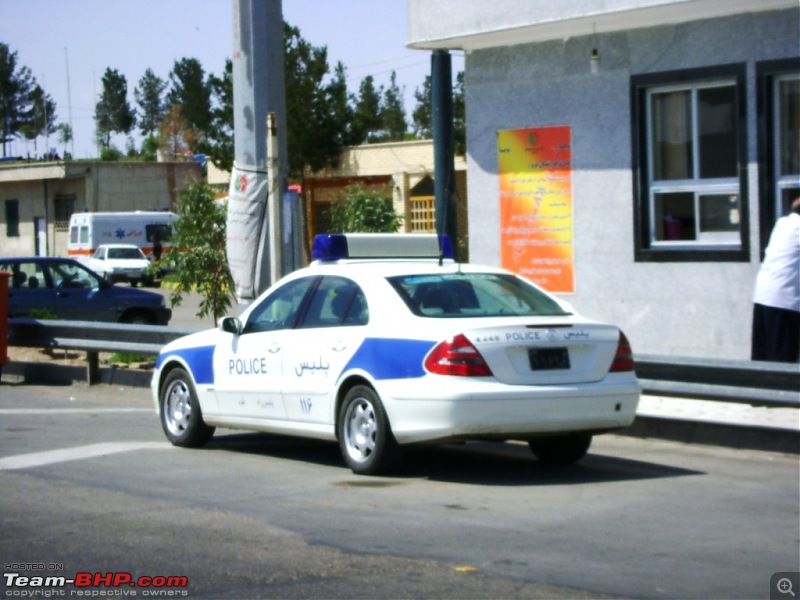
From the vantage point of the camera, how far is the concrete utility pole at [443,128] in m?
16.2

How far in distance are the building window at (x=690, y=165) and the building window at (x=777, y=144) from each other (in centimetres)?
22

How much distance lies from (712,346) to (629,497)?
593cm

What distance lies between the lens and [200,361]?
10633 millimetres

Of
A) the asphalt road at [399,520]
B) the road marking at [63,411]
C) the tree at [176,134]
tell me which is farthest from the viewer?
the tree at [176,134]

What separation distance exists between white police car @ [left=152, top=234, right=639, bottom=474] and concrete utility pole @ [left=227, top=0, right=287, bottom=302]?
3041 millimetres

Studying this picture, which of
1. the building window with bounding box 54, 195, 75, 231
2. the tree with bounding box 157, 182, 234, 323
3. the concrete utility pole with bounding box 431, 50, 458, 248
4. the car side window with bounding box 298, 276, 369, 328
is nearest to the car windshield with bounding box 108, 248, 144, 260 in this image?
the building window with bounding box 54, 195, 75, 231

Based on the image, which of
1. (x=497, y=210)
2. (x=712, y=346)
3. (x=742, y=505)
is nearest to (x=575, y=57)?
(x=497, y=210)

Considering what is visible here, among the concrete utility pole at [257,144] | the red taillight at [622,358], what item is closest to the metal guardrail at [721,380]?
the red taillight at [622,358]

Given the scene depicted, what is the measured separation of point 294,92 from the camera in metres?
51.0

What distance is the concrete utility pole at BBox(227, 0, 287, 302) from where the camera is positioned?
13.4m

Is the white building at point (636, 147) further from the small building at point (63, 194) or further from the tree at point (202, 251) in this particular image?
the small building at point (63, 194)

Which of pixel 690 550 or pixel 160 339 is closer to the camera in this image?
pixel 690 550

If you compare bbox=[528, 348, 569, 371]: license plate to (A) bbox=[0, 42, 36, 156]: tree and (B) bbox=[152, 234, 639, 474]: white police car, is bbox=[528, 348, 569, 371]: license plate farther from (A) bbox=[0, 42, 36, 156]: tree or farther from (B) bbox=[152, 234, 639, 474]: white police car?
(A) bbox=[0, 42, 36, 156]: tree

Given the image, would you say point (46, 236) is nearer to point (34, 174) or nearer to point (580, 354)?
point (34, 174)
